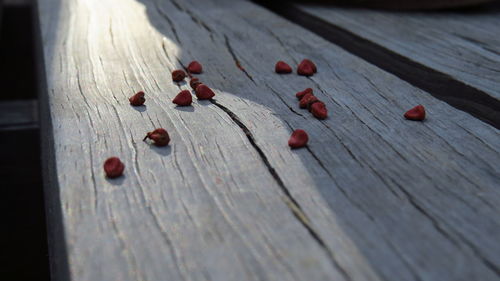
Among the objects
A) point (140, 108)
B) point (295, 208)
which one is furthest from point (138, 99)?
point (295, 208)

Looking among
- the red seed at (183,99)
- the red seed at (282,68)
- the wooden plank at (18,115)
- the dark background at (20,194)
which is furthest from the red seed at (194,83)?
the wooden plank at (18,115)

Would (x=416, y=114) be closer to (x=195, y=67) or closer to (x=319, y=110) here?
(x=319, y=110)

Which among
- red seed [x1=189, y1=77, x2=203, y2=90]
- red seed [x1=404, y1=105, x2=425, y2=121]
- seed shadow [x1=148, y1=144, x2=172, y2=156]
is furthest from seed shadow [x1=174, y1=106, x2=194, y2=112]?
red seed [x1=404, y1=105, x2=425, y2=121]

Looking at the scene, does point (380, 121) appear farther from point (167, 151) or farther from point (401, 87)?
point (167, 151)

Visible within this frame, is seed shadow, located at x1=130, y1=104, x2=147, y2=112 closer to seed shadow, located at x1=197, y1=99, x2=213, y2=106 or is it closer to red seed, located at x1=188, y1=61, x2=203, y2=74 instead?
seed shadow, located at x1=197, y1=99, x2=213, y2=106

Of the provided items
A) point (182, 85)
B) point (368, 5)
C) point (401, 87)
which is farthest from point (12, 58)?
point (401, 87)
